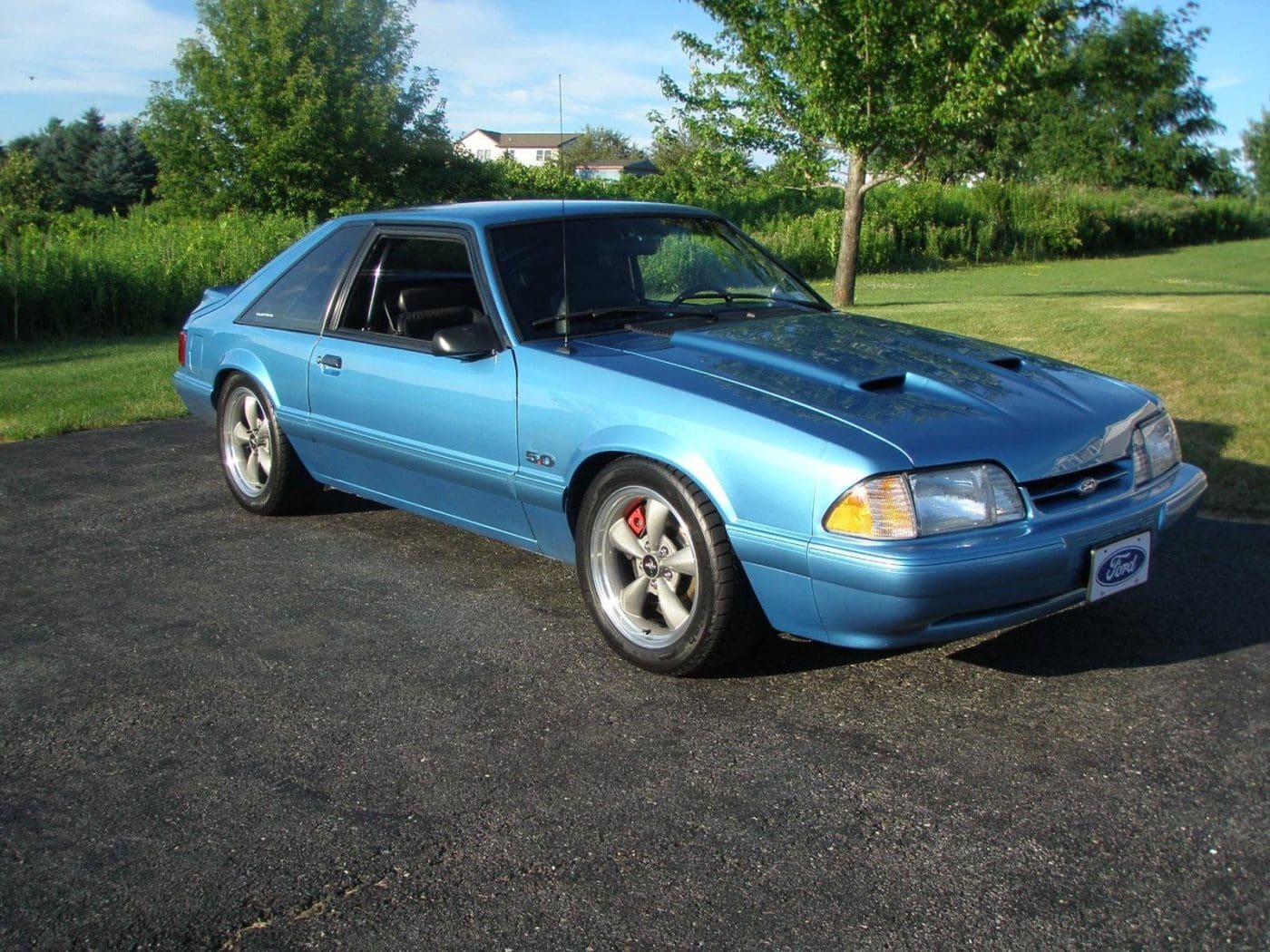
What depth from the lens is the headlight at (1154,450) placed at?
→ 13.2 ft

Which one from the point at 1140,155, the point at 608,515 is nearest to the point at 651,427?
the point at 608,515

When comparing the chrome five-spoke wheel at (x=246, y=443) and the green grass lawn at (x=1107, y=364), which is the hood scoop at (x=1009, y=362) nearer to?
the green grass lawn at (x=1107, y=364)

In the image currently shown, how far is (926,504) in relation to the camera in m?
3.47

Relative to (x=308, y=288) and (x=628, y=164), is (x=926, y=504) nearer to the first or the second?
(x=308, y=288)

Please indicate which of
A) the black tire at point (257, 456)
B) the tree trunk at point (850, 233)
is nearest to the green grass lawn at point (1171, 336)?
the tree trunk at point (850, 233)

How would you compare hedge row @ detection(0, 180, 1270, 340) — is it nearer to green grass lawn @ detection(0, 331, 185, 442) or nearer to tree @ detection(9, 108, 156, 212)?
green grass lawn @ detection(0, 331, 185, 442)

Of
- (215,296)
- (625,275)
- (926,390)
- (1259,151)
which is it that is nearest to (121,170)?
(215,296)

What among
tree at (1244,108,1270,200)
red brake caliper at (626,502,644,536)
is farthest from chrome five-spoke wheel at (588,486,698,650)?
tree at (1244,108,1270,200)

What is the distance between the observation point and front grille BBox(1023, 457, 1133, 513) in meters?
3.66

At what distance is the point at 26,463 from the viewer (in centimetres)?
741

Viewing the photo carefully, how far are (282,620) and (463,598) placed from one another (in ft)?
2.21

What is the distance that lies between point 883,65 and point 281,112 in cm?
2427

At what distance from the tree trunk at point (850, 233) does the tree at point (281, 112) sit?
20.8 m

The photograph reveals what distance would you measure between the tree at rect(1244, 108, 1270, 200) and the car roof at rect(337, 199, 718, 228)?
83522 mm
